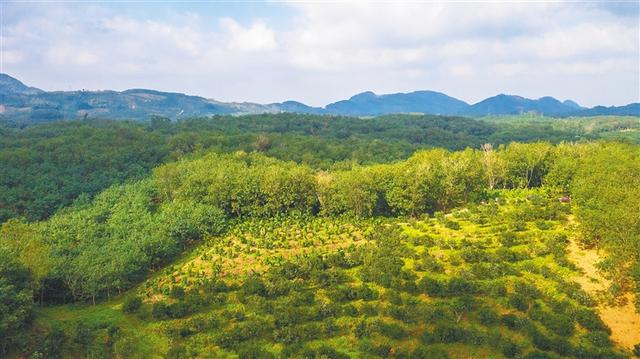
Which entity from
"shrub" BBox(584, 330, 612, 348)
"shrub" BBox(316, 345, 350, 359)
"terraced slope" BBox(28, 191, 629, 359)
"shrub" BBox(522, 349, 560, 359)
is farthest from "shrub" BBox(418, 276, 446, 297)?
"shrub" BBox(584, 330, 612, 348)

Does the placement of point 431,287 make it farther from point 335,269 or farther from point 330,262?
point 330,262

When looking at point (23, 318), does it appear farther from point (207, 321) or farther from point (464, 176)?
point (464, 176)

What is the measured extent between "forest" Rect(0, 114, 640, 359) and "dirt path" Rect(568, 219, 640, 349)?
32 cm

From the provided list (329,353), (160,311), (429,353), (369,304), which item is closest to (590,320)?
(429,353)

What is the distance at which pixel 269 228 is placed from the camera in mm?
47688

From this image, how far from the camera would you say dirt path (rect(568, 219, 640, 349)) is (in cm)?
2722

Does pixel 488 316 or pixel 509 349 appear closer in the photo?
pixel 509 349

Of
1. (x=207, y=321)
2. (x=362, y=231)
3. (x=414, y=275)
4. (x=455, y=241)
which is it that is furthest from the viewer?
(x=362, y=231)

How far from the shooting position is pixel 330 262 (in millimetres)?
36562

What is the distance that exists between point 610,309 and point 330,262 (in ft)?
65.2

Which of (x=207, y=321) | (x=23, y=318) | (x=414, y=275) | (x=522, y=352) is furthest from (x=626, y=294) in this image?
(x=23, y=318)

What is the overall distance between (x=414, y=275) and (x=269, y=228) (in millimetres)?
19276

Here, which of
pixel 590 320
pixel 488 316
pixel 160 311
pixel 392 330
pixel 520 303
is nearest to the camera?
pixel 392 330

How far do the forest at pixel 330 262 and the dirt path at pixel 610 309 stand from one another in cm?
32
